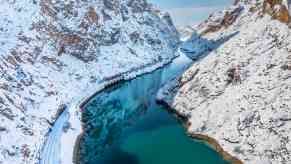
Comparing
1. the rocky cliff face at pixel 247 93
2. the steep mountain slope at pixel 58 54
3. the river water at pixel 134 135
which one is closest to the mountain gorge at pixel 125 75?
the rocky cliff face at pixel 247 93

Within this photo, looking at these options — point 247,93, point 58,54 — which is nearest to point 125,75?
point 58,54

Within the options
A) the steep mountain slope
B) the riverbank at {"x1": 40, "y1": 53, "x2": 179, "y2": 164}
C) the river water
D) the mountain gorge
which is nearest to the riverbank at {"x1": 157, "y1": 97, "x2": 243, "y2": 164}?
the mountain gorge

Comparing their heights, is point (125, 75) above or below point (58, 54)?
below

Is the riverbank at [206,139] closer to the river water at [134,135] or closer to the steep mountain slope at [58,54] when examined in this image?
the river water at [134,135]

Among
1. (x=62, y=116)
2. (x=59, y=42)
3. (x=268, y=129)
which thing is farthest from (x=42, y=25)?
(x=268, y=129)

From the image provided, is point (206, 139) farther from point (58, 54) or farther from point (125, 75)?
point (125, 75)

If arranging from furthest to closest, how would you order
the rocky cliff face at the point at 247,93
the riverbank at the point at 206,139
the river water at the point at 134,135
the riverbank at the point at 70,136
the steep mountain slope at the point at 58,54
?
the steep mountain slope at the point at 58,54
the river water at the point at 134,135
the riverbank at the point at 206,139
the rocky cliff face at the point at 247,93
the riverbank at the point at 70,136

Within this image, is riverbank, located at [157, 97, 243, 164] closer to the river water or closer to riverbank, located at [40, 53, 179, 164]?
the river water
